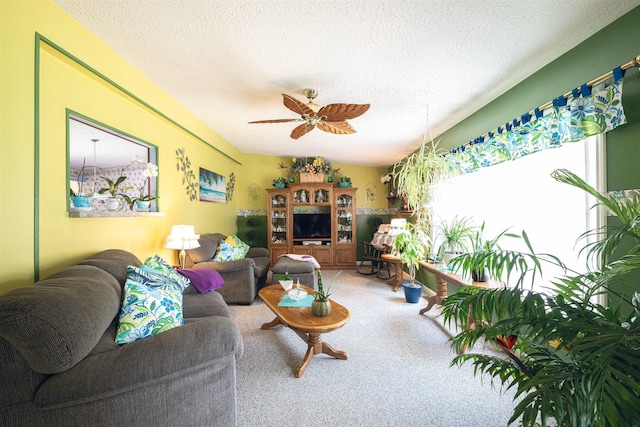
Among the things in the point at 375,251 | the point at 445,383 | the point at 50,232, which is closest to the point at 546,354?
the point at 445,383

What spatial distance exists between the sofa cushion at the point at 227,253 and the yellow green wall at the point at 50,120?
1.01m

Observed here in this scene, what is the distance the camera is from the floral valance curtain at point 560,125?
1.44 metres

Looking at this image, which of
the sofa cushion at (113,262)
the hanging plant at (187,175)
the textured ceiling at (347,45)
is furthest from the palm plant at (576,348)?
the hanging plant at (187,175)

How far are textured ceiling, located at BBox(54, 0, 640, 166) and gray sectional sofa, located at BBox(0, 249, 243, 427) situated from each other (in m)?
1.72

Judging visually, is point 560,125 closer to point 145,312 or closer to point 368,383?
point 368,383

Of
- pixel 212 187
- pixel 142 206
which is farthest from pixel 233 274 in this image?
pixel 212 187

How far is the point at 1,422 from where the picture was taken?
3.33ft

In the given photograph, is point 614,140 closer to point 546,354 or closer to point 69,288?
point 546,354

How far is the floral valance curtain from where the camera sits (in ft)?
4.73

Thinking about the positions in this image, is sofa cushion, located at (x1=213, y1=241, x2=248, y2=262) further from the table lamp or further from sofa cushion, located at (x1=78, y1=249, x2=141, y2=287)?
sofa cushion, located at (x1=78, y1=249, x2=141, y2=287)

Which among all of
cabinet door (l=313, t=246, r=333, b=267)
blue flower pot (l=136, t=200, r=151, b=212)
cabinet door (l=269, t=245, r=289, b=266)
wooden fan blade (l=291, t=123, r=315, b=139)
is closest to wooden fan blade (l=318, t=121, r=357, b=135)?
wooden fan blade (l=291, t=123, r=315, b=139)

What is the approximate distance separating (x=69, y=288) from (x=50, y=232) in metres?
0.80

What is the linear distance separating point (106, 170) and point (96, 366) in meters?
1.71

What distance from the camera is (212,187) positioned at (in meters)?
4.41
